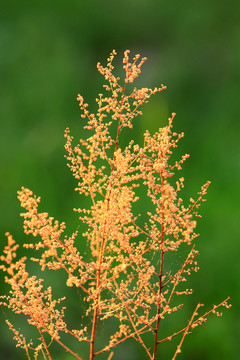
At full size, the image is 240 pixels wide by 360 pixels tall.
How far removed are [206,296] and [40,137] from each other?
54.3 inches

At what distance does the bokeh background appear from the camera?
203 centimetres

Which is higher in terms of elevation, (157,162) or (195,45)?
(195,45)

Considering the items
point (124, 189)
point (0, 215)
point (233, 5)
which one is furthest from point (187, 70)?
point (124, 189)

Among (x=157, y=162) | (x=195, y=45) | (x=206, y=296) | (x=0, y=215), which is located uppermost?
(x=195, y=45)

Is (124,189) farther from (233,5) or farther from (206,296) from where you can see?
(233,5)

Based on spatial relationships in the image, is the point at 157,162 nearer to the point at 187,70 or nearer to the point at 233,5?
the point at 187,70

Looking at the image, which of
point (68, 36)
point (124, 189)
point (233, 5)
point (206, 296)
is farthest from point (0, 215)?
point (233, 5)

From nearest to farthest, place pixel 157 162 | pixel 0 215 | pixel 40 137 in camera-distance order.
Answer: pixel 157 162 < pixel 0 215 < pixel 40 137

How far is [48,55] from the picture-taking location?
3418mm

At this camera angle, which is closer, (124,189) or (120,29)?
(124,189)

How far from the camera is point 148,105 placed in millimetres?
2527

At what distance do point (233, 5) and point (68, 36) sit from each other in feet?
4.52

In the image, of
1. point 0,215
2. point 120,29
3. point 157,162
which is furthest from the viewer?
point 120,29

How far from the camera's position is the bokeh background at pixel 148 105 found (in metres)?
2.03
